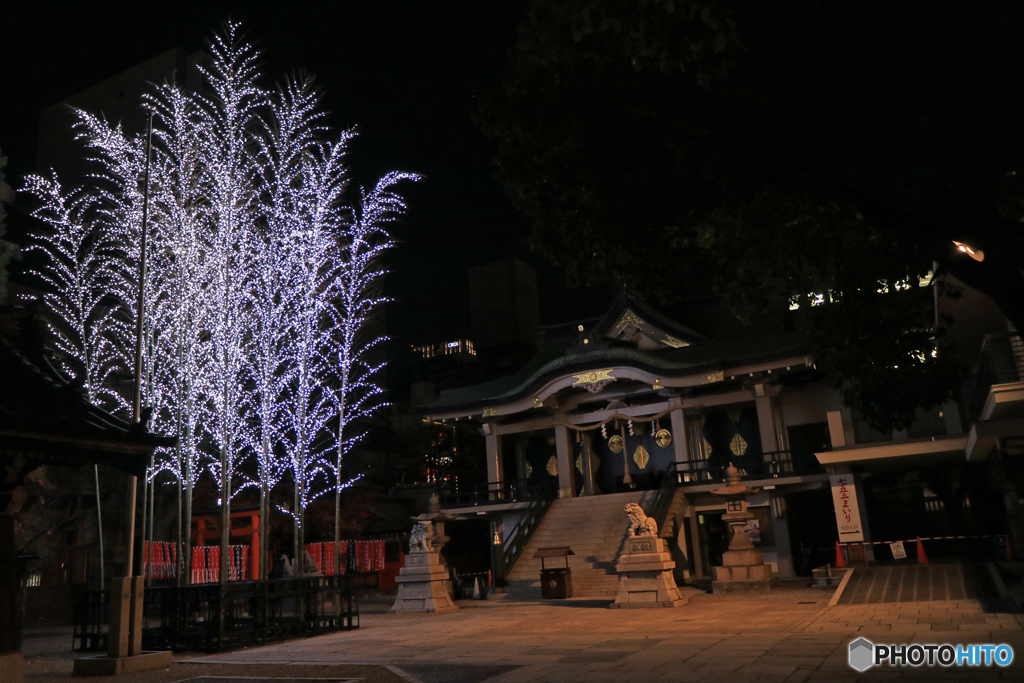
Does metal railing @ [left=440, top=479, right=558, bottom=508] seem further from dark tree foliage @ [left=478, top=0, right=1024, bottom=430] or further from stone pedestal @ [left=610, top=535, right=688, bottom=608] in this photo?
dark tree foliage @ [left=478, top=0, right=1024, bottom=430]

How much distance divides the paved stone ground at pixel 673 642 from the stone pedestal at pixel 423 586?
2.13 meters

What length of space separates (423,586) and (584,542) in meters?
5.96

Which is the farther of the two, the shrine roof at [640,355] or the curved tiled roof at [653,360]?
the shrine roof at [640,355]

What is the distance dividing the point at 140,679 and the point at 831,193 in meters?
9.73

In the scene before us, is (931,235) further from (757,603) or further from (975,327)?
(975,327)

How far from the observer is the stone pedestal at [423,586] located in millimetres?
17547

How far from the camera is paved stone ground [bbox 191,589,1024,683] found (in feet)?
24.1

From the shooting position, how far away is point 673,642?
9.70 meters

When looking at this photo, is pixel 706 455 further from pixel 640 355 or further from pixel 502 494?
pixel 502 494

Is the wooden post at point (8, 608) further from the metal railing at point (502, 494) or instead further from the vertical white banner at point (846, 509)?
the metal railing at point (502, 494)

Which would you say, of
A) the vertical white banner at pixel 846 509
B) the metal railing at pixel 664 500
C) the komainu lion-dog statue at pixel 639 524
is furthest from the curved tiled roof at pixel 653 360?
the komainu lion-dog statue at pixel 639 524

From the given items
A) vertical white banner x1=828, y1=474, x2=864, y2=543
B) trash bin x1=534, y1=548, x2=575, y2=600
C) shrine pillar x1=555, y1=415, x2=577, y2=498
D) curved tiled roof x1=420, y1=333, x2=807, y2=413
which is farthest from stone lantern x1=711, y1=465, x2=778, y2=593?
shrine pillar x1=555, y1=415, x2=577, y2=498

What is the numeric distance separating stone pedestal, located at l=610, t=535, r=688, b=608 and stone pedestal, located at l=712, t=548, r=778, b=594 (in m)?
2.09

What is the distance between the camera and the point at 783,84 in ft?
22.9
